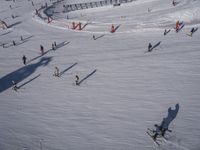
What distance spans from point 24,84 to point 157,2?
29639 mm

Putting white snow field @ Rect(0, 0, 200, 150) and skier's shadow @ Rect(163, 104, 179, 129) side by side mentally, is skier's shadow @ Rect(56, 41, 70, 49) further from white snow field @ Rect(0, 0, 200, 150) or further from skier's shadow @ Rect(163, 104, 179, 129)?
skier's shadow @ Rect(163, 104, 179, 129)

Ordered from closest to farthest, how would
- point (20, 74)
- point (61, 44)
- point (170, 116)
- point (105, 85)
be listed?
point (170, 116) < point (105, 85) < point (20, 74) < point (61, 44)

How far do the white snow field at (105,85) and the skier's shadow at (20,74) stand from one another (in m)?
0.10

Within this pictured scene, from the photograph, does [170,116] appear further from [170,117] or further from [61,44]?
[61,44]

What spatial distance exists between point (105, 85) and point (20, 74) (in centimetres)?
1018

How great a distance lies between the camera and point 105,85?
2650 centimetres

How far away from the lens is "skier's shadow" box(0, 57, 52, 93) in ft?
96.4

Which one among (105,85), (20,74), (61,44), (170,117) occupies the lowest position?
(170,117)

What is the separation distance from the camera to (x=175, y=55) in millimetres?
29406

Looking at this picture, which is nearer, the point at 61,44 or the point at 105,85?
the point at 105,85

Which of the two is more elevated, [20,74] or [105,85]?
[20,74]

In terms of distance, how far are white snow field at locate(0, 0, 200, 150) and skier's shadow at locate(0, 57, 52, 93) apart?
10 centimetres

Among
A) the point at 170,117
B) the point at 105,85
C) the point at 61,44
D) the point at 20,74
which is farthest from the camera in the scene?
the point at 61,44

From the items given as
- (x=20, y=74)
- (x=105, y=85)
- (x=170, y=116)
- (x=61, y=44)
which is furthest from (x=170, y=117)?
(x=61, y=44)
